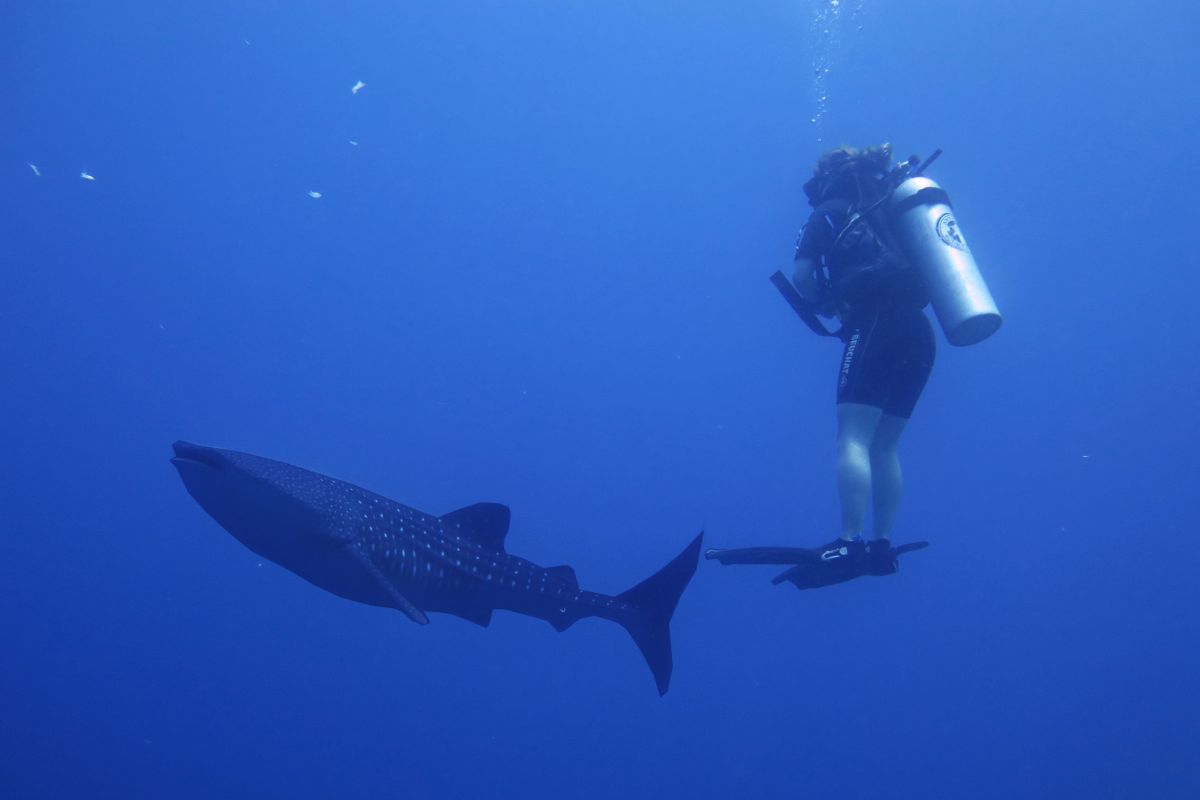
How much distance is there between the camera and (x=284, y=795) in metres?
17.1

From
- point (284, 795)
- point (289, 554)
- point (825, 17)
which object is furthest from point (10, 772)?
point (825, 17)

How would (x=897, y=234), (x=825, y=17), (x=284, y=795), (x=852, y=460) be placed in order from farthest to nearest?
(x=825, y=17) < (x=284, y=795) < (x=897, y=234) < (x=852, y=460)

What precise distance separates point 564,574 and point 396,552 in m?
1.28

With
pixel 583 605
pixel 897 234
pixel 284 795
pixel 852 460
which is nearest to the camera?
pixel 583 605

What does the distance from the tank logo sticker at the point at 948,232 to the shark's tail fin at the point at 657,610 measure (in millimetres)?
3249

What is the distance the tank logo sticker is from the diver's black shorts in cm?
60

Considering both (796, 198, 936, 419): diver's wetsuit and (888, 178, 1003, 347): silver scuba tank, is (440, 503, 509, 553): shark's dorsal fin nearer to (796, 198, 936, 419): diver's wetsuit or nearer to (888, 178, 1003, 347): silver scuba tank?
(796, 198, 936, 419): diver's wetsuit

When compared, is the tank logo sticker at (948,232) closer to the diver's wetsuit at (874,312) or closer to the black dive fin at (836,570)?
the diver's wetsuit at (874,312)

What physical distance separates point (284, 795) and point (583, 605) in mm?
15798

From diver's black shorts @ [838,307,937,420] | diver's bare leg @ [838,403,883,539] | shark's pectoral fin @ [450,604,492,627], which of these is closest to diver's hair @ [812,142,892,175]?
diver's black shorts @ [838,307,937,420]

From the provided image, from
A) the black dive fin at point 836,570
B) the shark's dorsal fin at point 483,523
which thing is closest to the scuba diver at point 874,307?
the black dive fin at point 836,570

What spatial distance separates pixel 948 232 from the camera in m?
6.07

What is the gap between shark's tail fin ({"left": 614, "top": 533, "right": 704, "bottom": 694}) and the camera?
5.56 metres

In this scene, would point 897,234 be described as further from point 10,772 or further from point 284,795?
point 10,772
